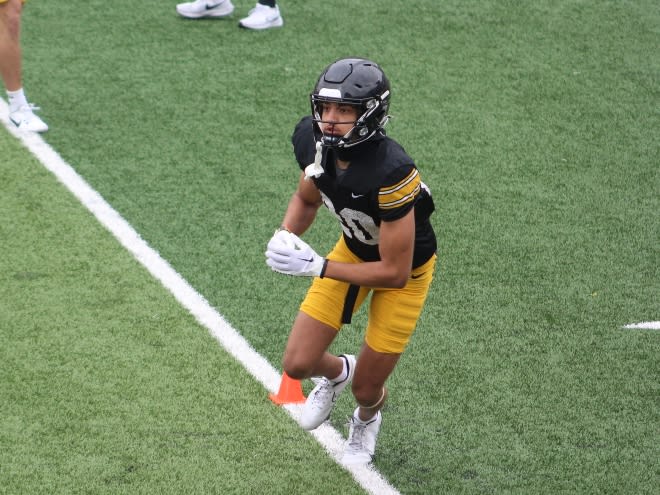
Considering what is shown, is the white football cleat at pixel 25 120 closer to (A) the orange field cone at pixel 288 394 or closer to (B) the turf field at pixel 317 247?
(B) the turf field at pixel 317 247

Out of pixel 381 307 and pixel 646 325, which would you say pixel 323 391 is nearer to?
pixel 381 307

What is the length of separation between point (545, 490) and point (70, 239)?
3542 millimetres

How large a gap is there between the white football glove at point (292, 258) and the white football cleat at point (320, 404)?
0.95 m

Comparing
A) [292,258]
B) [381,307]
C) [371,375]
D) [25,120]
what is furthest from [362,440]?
[25,120]

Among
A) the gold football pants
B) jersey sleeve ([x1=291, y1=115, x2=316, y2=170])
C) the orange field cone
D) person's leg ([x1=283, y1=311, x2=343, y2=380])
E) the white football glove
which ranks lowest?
the orange field cone

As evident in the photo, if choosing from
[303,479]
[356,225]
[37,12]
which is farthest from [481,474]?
[37,12]

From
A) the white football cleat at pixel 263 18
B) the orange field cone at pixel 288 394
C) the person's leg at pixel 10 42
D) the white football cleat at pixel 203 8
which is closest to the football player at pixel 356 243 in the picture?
the orange field cone at pixel 288 394

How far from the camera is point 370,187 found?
427 cm

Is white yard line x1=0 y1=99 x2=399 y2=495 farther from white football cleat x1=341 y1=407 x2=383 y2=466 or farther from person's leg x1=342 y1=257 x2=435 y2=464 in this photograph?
person's leg x1=342 y1=257 x2=435 y2=464

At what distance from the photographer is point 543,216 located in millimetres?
7344

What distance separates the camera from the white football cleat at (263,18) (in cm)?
1002

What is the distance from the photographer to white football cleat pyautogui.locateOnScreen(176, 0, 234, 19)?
10.3 metres

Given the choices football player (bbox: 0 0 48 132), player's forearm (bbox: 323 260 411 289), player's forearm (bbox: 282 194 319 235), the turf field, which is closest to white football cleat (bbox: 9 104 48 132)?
football player (bbox: 0 0 48 132)

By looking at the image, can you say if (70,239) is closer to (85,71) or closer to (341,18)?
(85,71)
